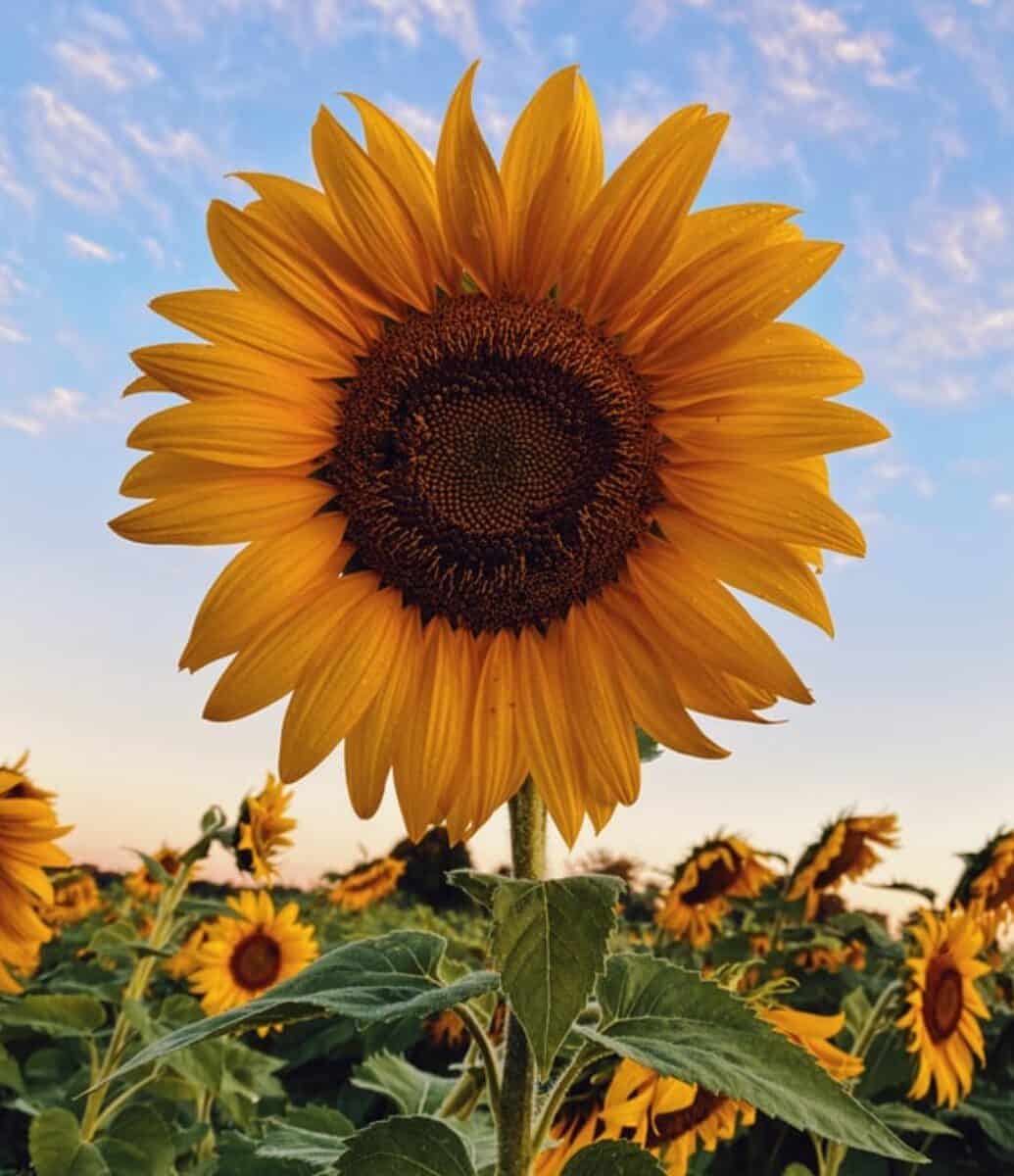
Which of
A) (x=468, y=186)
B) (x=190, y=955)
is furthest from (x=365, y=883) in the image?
(x=468, y=186)

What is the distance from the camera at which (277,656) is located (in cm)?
209

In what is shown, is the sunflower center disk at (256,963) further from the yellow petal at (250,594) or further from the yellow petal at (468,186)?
the yellow petal at (468,186)

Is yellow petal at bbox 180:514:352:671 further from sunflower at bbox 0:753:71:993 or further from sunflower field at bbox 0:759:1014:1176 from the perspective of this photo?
sunflower at bbox 0:753:71:993

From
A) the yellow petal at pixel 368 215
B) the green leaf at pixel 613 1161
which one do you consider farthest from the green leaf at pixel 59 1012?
the yellow petal at pixel 368 215

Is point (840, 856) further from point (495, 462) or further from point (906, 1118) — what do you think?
point (495, 462)

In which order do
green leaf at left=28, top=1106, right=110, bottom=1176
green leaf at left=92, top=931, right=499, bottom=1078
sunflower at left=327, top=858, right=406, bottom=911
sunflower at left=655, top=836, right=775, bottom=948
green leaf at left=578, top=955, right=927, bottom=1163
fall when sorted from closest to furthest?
green leaf at left=578, top=955, right=927, bottom=1163
green leaf at left=92, top=931, right=499, bottom=1078
green leaf at left=28, top=1106, right=110, bottom=1176
sunflower at left=655, top=836, right=775, bottom=948
sunflower at left=327, top=858, right=406, bottom=911

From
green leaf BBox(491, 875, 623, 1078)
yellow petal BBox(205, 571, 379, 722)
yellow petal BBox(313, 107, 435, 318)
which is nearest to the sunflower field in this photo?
green leaf BBox(491, 875, 623, 1078)


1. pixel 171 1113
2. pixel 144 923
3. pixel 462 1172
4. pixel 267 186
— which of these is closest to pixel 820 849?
pixel 171 1113

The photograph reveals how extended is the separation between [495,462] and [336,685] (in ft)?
1.64

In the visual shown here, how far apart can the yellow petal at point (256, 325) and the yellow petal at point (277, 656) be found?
41 centimetres

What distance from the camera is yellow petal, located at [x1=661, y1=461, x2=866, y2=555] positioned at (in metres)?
1.96

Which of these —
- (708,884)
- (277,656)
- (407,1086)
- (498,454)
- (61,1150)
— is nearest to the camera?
(277,656)

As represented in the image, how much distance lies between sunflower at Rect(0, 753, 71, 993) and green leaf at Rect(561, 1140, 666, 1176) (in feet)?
8.77

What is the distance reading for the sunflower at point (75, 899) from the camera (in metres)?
8.91
